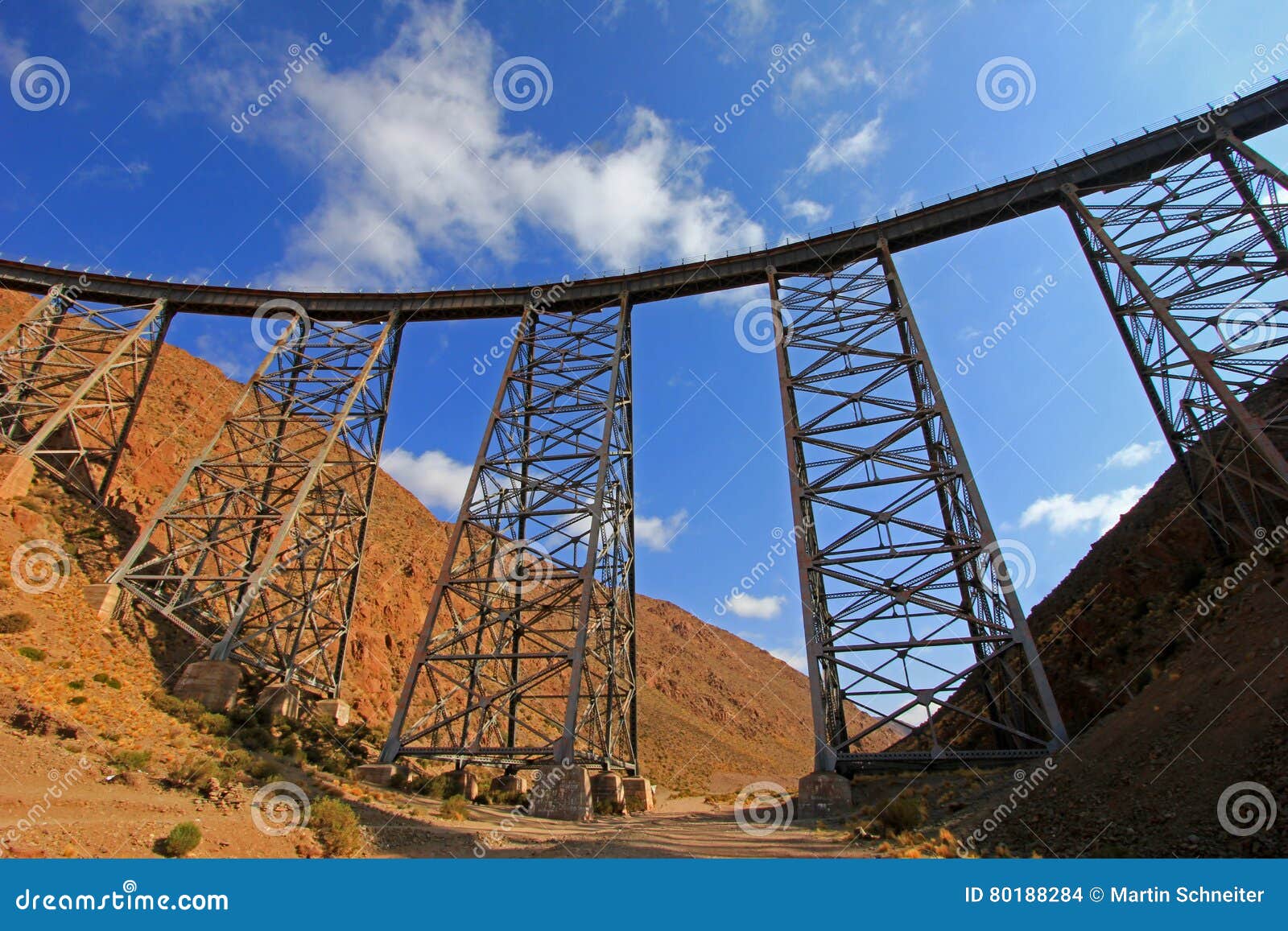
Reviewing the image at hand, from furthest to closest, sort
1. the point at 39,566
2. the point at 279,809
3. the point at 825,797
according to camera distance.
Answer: the point at 39,566
the point at 825,797
the point at 279,809

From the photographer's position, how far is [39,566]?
14.2 meters

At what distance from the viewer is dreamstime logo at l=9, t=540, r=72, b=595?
1341 cm

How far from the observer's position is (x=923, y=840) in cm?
788

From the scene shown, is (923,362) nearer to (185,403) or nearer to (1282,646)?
(1282,646)

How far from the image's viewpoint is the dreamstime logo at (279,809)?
7762 mm

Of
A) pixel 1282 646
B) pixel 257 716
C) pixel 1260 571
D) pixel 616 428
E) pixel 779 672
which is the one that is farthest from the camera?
pixel 779 672

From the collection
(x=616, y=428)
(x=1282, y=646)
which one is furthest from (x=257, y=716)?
(x=1282, y=646)

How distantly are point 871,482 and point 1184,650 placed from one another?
5.63 metres
